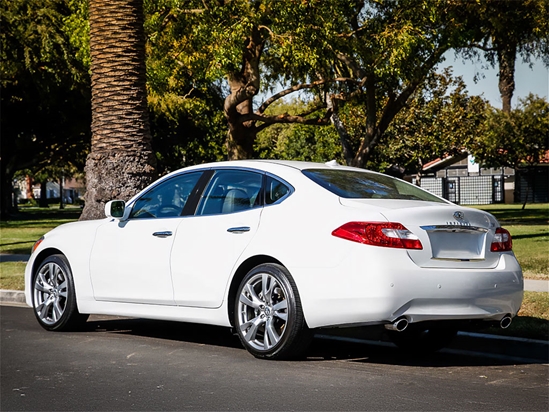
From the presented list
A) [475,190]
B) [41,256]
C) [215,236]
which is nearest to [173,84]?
[41,256]

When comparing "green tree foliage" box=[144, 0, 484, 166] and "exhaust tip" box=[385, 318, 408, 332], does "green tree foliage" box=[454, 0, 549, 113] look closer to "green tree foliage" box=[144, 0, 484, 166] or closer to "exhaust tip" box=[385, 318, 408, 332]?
"green tree foliage" box=[144, 0, 484, 166]

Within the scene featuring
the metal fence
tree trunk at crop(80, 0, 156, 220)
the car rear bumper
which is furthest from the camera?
the metal fence

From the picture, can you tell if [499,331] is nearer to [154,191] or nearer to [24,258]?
[154,191]

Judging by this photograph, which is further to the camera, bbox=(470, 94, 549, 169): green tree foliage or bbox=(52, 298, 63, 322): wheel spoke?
bbox=(470, 94, 549, 169): green tree foliage

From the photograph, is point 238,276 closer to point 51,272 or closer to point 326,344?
point 326,344

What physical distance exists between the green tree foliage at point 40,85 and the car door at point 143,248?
1689 cm

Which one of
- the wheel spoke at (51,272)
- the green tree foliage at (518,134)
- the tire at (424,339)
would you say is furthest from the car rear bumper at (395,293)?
the green tree foliage at (518,134)

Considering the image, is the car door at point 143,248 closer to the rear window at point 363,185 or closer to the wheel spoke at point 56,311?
the wheel spoke at point 56,311

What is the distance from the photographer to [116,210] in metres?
8.42

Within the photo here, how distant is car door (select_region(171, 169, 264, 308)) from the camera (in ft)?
24.0

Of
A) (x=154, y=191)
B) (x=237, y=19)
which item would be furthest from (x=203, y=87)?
(x=154, y=191)

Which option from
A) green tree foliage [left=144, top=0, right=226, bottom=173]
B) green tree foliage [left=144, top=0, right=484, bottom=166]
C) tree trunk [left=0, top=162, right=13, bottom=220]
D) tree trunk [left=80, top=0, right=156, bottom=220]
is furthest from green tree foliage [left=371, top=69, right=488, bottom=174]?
tree trunk [left=80, top=0, right=156, bottom=220]

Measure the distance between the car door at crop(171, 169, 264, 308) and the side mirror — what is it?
34.3 inches

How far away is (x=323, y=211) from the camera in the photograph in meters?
6.84
